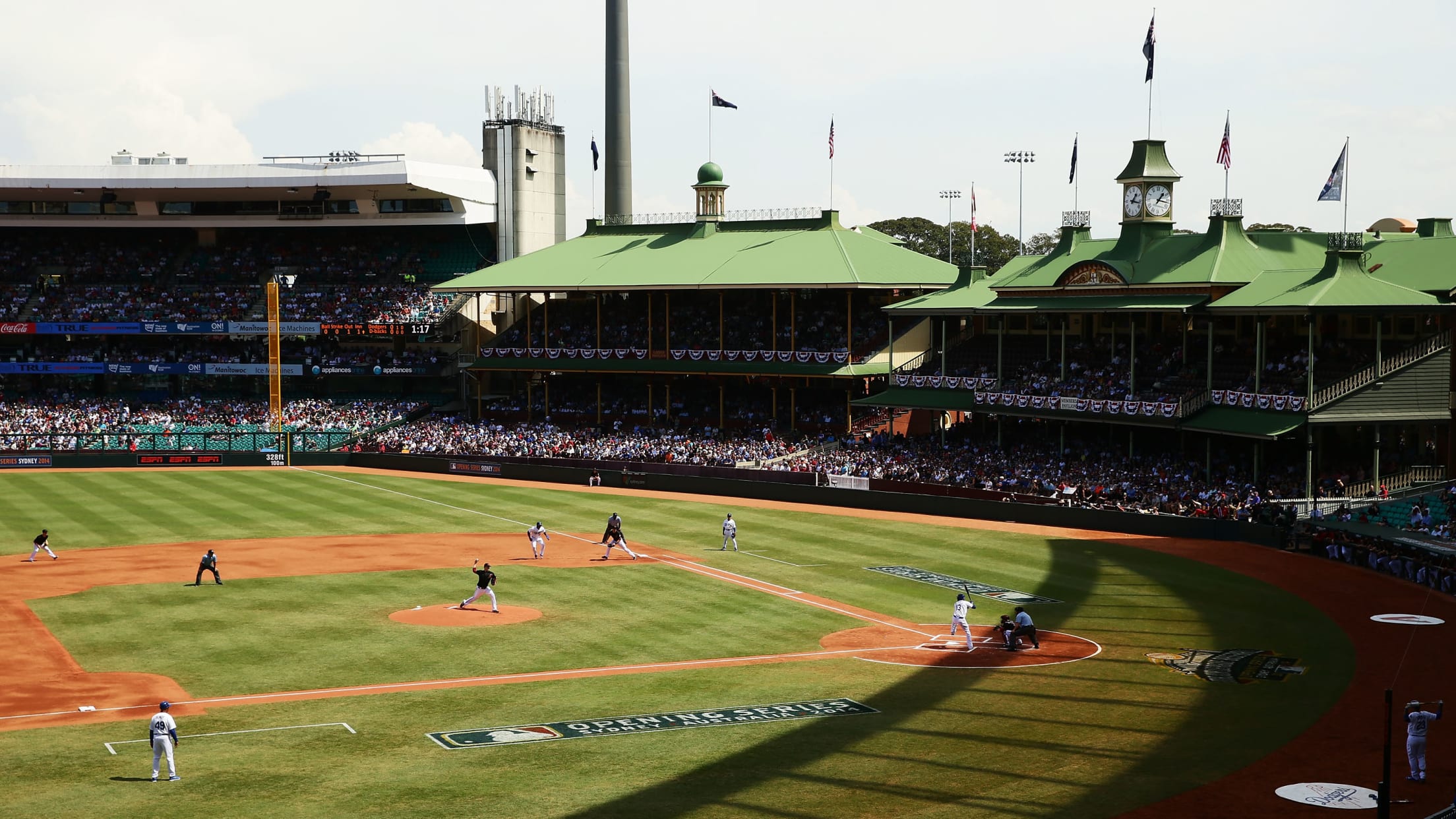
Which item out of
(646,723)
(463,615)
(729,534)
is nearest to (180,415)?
(729,534)

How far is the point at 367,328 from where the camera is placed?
82.4 m

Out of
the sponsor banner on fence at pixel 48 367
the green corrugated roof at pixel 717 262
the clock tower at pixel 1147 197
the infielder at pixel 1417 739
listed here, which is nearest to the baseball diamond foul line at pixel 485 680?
the infielder at pixel 1417 739

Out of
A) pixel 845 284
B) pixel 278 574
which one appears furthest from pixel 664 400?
pixel 278 574

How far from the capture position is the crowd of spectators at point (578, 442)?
6500cm

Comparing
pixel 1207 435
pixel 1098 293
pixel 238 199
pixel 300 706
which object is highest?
pixel 238 199

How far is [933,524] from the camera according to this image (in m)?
50.3

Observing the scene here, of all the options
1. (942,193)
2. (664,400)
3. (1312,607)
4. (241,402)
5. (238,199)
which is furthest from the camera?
(942,193)

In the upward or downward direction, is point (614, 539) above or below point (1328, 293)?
below

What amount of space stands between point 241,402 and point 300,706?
6030cm

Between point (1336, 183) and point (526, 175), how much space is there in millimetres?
55930

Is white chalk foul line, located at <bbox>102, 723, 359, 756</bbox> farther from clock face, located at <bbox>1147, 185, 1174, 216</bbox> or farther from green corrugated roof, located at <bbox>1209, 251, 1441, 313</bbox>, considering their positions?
clock face, located at <bbox>1147, 185, 1174, 216</bbox>

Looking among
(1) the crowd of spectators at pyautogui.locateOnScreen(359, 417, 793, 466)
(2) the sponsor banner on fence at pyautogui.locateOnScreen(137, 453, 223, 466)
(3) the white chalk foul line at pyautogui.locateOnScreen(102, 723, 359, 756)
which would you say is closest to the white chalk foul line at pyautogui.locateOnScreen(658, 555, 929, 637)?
(3) the white chalk foul line at pyautogui.locateOnScreen(102, 723, 359, 756)

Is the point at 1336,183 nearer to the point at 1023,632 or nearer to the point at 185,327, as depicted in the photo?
the point at 1023,632

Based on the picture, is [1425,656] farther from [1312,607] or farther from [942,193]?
[942,193]
